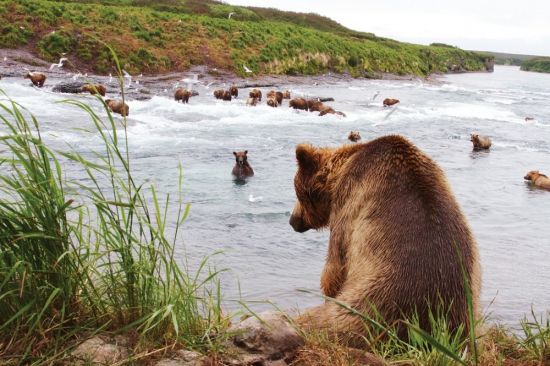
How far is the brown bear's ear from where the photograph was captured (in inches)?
168

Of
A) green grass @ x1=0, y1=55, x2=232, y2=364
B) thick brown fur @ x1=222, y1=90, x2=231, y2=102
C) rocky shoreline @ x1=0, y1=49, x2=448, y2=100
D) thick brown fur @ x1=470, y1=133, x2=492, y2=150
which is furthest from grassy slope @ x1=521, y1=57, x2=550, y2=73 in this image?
green grass @ x1=0, y1=55, x2=232, y2=364

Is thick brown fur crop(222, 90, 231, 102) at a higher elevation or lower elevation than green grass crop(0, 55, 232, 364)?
lower

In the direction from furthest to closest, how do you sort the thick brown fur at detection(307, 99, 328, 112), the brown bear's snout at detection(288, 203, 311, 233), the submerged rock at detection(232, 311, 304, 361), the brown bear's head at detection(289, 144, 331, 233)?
the thick brown fur at detection(307, 99, 328, 112) → the brown bear's snout at detection(288, 203, 311, 233) → the brown bear's head at detection(289, 144, 331, 233) → the submerged rock at detection(232, 311, 304, 361)

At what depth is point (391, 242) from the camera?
10.6 feet

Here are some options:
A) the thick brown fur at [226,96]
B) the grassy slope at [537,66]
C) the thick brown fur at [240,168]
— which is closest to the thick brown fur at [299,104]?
the thick brown fur at [226,96]

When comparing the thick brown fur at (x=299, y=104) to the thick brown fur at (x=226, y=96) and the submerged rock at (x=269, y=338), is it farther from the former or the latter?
the submerged rock at (x=269, y=338)

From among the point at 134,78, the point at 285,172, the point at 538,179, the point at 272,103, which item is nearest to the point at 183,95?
the point at 272,103

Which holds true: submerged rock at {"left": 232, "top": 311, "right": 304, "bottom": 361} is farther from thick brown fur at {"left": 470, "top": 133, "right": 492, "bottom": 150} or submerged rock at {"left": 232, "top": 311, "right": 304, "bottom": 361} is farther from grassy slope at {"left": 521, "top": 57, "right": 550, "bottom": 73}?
grassy slope at {"left": 521, "top": 57, "right": 550, "bottom": 73}

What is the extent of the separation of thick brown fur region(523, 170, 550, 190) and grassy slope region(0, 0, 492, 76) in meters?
14.5

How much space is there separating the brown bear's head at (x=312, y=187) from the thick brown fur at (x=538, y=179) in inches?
430

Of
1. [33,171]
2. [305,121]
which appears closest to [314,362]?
[33,171]

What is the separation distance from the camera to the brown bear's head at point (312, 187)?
13.9 feet

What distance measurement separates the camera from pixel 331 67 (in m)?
44.4

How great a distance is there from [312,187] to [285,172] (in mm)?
9012
